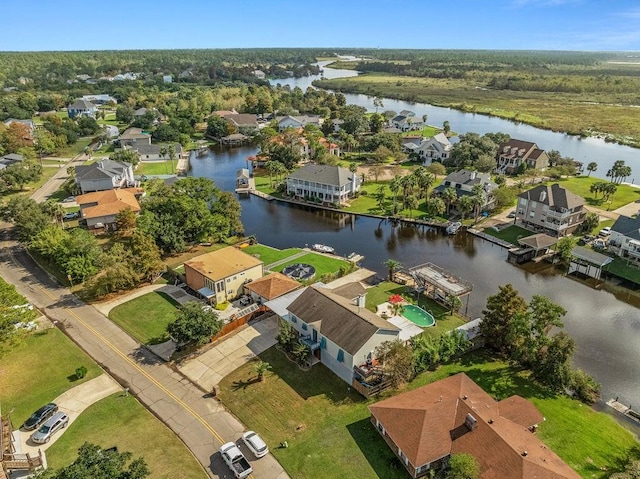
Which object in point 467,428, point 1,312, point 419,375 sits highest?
point 1,312

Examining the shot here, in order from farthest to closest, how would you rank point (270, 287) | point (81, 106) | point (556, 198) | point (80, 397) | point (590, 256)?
point (81, 106) < point (556, 198) < point (590, 256) < point (270, 287) < point (80, 397)

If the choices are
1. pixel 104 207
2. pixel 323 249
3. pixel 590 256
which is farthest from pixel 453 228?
pixel 104 207

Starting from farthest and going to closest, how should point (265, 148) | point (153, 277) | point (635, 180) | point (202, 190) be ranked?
point (265, 148), point (635, 180), point (202, 190), point (153, 277)

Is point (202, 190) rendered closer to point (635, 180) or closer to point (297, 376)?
point (297, 376)

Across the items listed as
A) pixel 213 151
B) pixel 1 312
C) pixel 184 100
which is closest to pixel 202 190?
pixel 1 312

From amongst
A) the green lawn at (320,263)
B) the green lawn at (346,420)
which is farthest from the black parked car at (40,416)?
the green lawn at (320,263)

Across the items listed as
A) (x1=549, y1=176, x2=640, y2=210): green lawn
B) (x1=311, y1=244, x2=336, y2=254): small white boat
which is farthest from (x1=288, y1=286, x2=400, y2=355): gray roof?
(x1=549, y1=176, x2=640, y2=210): green lawn

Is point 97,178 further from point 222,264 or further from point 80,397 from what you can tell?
point 80,397
